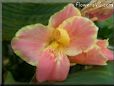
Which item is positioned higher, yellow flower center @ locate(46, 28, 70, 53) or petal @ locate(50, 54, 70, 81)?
yellow flower center @ locate(46, 28, 70, 53)

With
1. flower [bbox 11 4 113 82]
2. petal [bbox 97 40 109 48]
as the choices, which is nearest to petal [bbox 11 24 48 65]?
flower [bbox 11 4 113 82]

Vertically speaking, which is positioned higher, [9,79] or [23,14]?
[23,14]

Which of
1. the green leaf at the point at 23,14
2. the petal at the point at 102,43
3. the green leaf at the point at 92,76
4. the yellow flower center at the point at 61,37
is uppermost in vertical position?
the green leaf at the point at 23,14

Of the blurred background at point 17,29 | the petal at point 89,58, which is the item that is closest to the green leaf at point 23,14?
the blurred background at point 17,29

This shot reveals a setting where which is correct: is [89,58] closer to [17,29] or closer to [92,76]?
[92,76]

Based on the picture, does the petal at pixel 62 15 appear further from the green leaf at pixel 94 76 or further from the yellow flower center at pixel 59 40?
the green leaf at pixel 94 76

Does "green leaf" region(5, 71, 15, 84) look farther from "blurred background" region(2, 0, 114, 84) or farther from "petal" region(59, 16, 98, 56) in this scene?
"petal" region(59, 16, 98, 56)

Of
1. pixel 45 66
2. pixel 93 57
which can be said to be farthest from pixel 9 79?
pixel 93 57
